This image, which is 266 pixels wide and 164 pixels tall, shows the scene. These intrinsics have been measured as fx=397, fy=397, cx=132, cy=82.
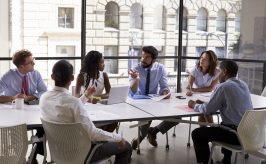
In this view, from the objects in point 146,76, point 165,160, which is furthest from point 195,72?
point 165,160

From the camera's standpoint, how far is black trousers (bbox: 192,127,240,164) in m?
3.49

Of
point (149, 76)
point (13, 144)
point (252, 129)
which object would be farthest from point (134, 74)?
point (13, 144)

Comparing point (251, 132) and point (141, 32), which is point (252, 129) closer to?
point (251, 132)

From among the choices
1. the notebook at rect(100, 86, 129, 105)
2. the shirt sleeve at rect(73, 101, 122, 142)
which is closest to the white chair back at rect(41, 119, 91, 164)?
the shirt sleeve at rect(73, 101, 122, 142)

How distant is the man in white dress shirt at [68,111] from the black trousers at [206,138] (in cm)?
88

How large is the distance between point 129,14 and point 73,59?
212 cm

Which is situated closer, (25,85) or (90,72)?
(25,85)

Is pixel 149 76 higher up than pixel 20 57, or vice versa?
pixel 20 57

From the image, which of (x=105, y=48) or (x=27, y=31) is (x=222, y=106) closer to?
(x=105, y=48)

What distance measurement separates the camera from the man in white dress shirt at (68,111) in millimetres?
2748

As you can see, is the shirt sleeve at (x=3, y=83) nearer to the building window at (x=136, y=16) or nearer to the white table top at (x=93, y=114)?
the white table top at (x=93, y=114)

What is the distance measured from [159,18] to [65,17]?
1844 mm

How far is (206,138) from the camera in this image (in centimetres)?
363

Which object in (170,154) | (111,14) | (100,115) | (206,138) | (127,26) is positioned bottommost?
(170,154)
